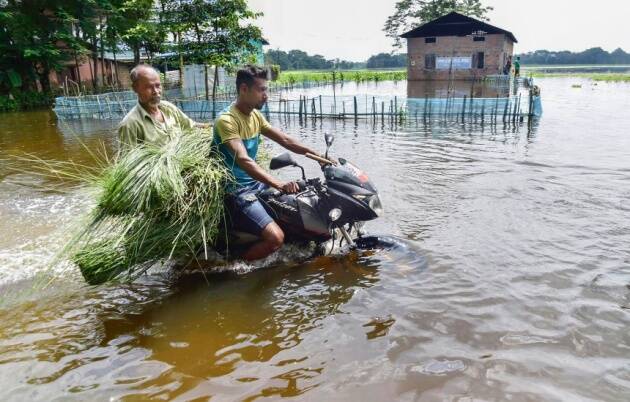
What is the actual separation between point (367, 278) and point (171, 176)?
206cm

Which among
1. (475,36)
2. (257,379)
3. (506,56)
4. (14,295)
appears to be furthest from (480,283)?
(506,56)

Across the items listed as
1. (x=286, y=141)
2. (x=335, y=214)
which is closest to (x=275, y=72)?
(x=286, y=141)

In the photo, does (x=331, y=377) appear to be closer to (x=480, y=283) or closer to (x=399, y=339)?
(x=399, y=339)

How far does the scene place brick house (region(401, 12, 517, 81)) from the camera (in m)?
42.0

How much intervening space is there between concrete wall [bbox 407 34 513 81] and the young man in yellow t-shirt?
40.0 meters

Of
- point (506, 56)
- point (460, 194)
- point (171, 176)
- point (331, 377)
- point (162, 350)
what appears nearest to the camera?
point (331, 377)

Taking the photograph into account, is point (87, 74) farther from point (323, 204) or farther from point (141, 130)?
point (323, 204)

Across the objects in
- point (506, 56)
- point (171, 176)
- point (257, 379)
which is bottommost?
point (257, 379)

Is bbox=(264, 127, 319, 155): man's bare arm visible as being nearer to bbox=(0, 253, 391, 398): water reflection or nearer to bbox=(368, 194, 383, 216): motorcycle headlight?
bbox=(368, 194, 383, 216): motorcycle headlight

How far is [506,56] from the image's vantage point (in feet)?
151

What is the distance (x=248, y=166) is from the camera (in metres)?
4.00

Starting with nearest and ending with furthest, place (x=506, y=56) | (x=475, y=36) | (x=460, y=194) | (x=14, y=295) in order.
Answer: (x=14, y=295) < (x=460, y=194) < (x=475, y=36) < (x=506, y=56)

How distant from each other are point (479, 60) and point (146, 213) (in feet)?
147

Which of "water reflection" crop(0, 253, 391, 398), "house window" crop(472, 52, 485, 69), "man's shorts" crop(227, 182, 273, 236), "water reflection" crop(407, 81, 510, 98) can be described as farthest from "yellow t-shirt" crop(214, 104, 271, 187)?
"house window" crop(472, 52, 485, 69)
